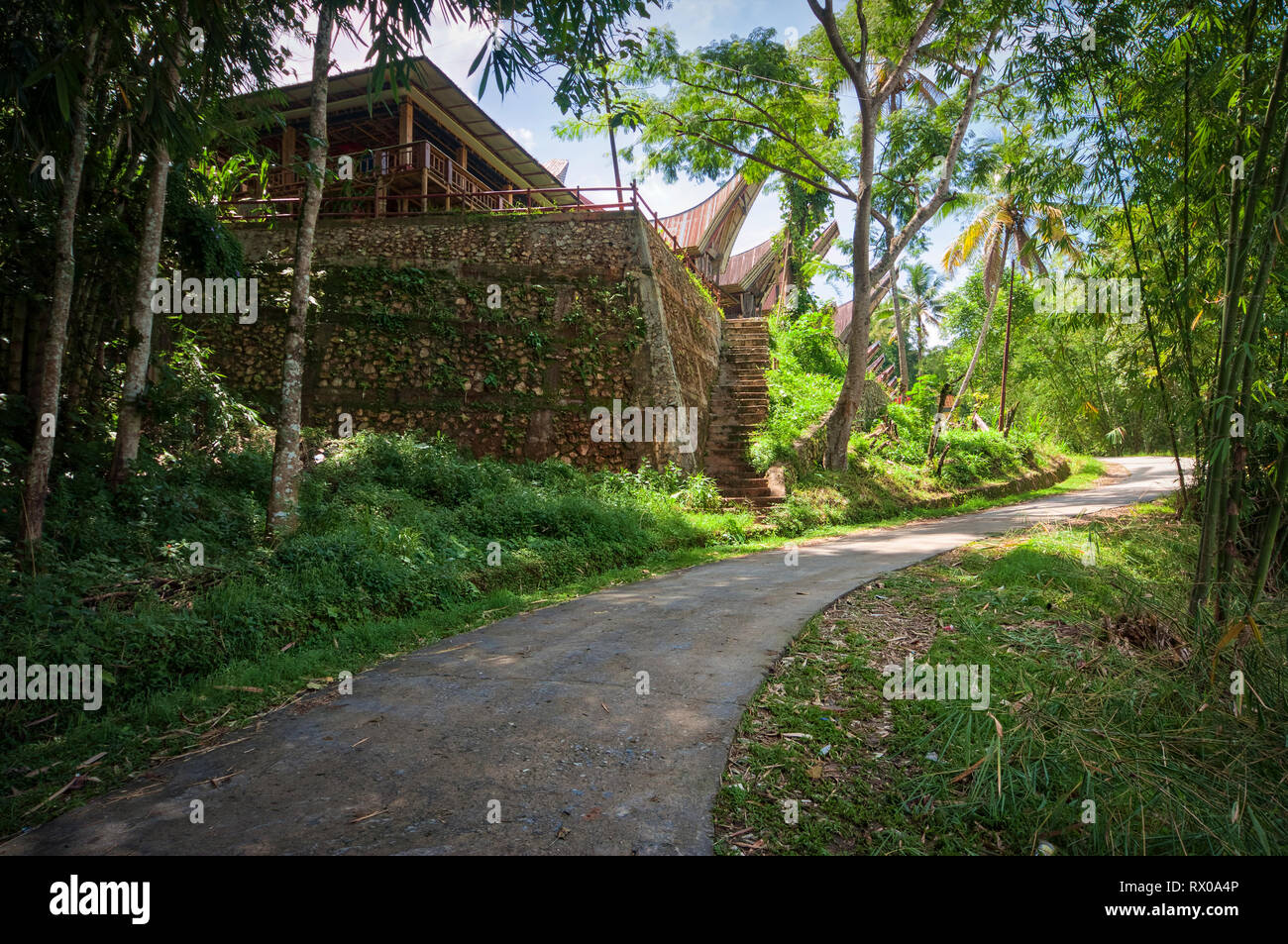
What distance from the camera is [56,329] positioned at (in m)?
5.39

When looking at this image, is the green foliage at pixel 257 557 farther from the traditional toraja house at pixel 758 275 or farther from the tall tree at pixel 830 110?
the traditional toraja house at pixel 758 275

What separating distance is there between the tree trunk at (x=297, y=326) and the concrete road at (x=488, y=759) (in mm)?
2696

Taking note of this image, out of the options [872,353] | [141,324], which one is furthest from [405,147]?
[872,353]

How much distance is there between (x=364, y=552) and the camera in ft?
20.4

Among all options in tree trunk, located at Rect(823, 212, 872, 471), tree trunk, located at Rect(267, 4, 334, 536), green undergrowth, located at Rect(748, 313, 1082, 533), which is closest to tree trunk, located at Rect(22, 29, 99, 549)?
tree trunk, located at Rect(267, 4, 334, 536)

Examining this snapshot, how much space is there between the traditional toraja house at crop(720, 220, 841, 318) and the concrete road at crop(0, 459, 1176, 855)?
22.6 meters

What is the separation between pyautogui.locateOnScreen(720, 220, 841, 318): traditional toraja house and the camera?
25453 mm

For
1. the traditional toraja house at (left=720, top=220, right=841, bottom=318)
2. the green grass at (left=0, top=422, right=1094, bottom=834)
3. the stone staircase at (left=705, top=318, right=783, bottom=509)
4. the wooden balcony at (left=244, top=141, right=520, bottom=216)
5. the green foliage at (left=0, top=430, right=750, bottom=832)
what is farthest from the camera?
the traditional toraja house at (left=720, top=220, right=841, bottom=318)

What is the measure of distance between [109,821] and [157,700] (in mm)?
1359

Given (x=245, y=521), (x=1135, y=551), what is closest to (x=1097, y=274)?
(x=1135, y=551)

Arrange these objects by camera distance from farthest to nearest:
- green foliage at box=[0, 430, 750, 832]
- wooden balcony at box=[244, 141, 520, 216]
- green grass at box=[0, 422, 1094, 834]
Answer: wooden balcony at box=[244, 141, 520, 216]
green foliage at box=[0, 430, 750, 832]
green grass at box=[0, 422, 1094, 834]

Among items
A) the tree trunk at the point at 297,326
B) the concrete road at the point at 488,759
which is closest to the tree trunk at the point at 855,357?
the concrete road at the point at 488,759

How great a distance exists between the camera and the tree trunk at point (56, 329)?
5.25m

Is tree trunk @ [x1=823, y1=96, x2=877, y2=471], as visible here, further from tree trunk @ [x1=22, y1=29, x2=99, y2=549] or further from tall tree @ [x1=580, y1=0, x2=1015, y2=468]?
tree trunk @ [x1=22, y1=29, x2=99, y2=549]
